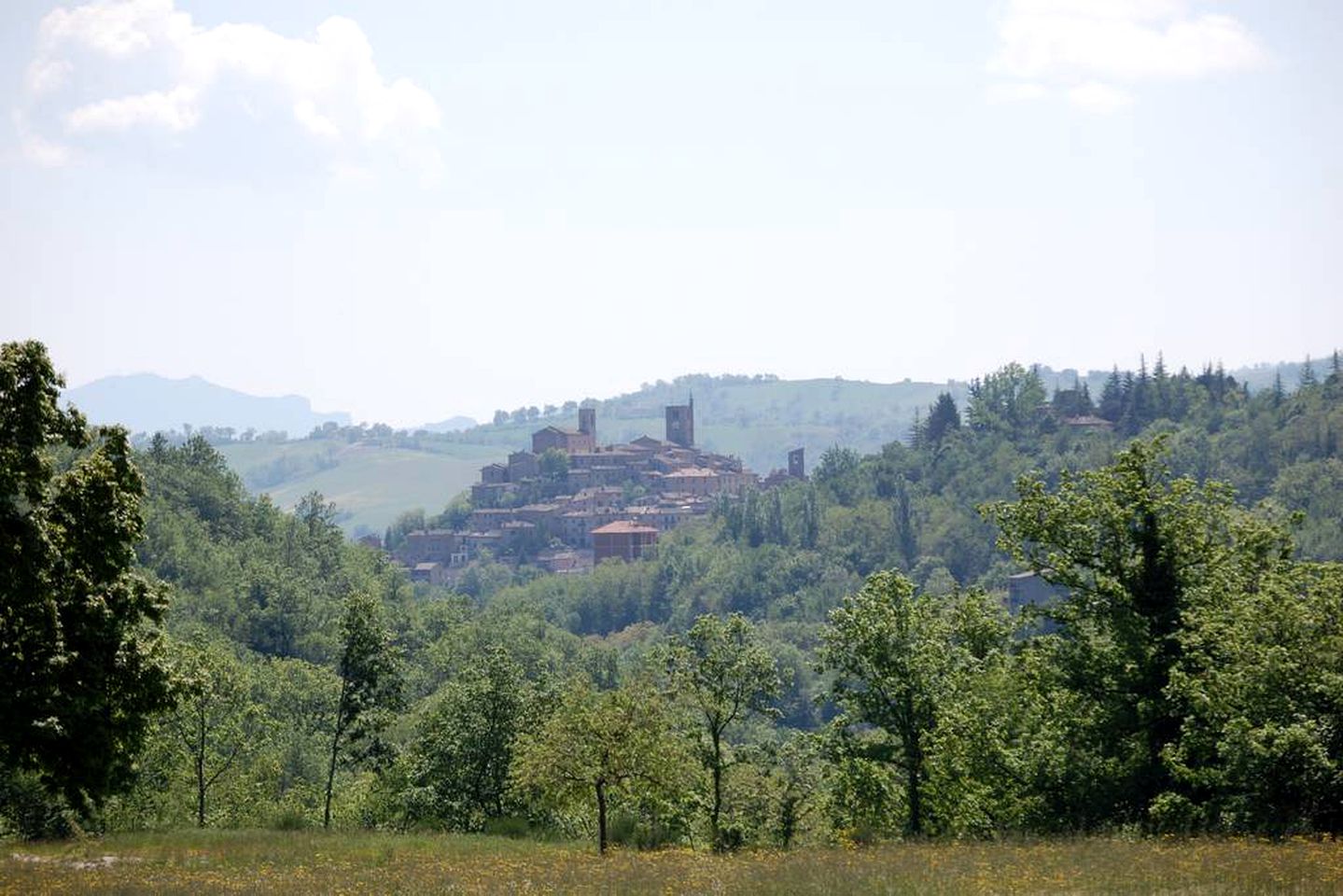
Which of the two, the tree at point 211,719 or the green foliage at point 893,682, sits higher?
the green foliage at point 893,682

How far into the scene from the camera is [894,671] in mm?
35250

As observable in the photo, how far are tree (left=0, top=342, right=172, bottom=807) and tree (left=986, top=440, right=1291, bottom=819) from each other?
1884 cm

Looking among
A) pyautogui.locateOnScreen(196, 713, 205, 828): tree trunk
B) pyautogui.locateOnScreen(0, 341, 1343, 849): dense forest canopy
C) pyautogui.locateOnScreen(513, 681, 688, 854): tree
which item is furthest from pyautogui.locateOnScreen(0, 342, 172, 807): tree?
pyautogui.locateOnScreen(196, 713, 205, 828): tree trunk

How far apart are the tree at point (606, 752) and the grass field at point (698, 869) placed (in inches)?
153

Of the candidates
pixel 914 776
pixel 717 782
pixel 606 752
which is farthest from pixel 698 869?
pixel 717 782

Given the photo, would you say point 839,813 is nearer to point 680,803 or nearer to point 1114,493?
point 680,803

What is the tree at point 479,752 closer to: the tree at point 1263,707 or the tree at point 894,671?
the tree at point 894,671

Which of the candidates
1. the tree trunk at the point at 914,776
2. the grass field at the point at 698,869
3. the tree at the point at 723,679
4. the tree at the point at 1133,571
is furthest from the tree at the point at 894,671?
the grass field at the point at 698,869

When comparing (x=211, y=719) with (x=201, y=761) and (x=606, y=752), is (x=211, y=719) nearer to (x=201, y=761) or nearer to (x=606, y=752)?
(x=201, y=761)

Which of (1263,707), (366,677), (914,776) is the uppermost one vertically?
(1263,707)

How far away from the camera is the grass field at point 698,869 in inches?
791

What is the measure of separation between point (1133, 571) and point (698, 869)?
12.3 metres

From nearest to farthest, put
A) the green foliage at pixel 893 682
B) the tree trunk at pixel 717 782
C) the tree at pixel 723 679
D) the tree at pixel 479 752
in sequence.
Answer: the green foliage at pixel 893 682 → the tree trunk at pixel 717 782 → the tree at pixel 723 679 → the tree at pixel 479 752

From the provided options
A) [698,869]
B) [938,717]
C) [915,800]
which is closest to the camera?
[698,869]
